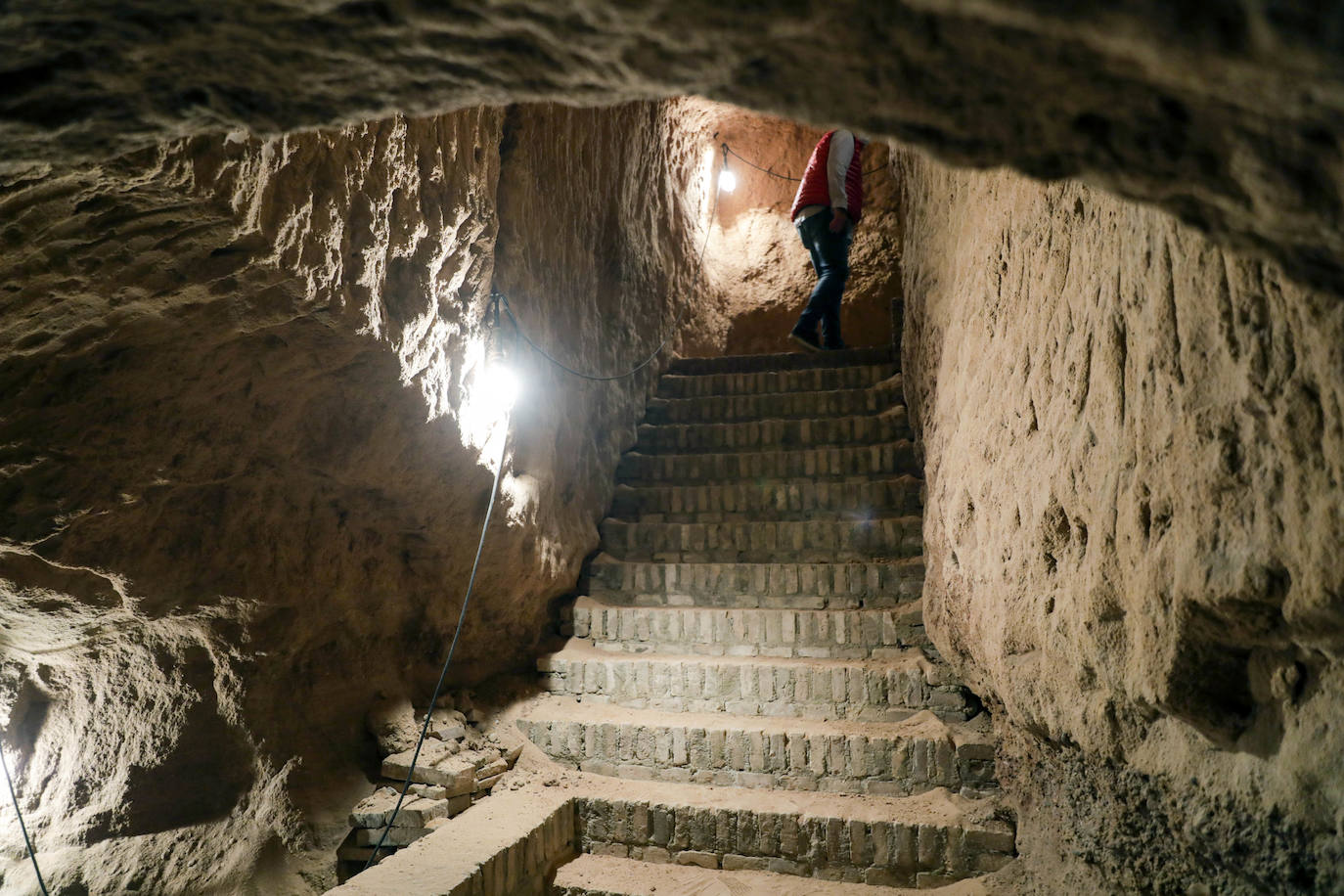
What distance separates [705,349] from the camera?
757 centimetres

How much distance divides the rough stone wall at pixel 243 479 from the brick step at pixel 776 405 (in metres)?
2.02

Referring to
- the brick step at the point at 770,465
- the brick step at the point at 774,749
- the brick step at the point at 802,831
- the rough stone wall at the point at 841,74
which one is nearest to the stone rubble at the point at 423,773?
the brick step at the point at 774,749

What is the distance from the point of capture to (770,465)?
188 inches

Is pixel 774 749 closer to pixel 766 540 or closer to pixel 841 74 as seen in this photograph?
pixel 766 540

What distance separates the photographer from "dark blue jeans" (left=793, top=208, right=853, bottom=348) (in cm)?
537

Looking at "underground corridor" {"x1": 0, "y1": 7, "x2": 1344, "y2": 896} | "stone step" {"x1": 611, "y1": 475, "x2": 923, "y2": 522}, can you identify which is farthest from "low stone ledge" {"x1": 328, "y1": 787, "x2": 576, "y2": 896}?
"stone step" {"x1": 611, "y1": 475, "x2": 923, "y2": 522}

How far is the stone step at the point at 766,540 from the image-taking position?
13.3 ft

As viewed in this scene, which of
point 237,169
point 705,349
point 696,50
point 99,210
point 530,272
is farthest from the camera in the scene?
point 705,349

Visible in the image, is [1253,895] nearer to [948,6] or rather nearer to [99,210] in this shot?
[948,6]

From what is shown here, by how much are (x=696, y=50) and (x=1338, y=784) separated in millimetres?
1304

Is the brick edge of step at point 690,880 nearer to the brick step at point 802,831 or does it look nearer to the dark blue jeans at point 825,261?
the brick step at point 802,831

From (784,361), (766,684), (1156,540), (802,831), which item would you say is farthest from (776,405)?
(1156,540)

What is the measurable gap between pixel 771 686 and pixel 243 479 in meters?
2.32

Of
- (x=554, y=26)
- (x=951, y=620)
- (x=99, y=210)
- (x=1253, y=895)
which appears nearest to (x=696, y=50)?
(x=554, y=26)
